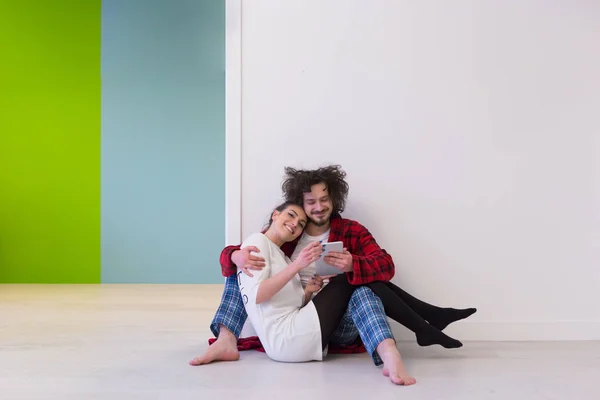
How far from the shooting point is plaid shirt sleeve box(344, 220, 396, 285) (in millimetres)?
2217

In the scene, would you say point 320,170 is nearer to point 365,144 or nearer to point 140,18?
point 365,144

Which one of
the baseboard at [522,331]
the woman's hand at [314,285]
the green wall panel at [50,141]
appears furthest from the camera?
the green wall panel at [50,141]

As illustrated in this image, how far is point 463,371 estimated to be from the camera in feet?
6.79

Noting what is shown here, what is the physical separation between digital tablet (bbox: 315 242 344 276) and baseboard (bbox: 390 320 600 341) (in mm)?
565

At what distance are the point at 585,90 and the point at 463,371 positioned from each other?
4.88 ft

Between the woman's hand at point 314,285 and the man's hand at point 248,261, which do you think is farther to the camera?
the woman's hand at point 314,285

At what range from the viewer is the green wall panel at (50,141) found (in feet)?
16.0

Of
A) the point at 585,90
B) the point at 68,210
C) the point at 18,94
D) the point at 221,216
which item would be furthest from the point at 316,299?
the point at 18,94

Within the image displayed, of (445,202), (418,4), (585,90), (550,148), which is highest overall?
(418,4)

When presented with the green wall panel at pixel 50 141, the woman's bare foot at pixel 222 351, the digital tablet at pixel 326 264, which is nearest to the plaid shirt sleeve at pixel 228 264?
the woman's bare foot at pixel 222 351

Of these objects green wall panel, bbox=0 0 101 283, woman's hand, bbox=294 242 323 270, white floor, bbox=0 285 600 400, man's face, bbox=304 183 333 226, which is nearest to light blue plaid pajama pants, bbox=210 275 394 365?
white floor, bbox=0 285 600 400

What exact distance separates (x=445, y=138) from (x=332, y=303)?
3.28ft

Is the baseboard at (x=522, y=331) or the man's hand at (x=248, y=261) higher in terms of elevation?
the man's hand at (x=248, y=261)

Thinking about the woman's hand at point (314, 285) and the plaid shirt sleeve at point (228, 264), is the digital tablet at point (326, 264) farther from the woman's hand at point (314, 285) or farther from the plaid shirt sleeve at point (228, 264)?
the plaid shirt sleeve at point (228, 264)
